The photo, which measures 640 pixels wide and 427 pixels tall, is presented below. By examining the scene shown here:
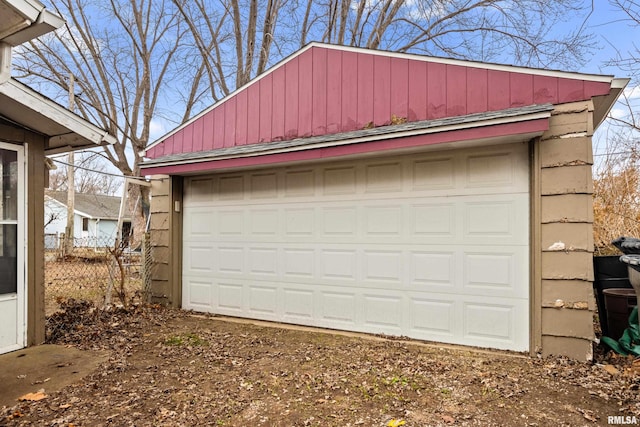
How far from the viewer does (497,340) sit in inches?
169

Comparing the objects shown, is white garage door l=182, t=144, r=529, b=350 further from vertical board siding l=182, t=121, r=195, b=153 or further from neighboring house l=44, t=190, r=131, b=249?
neighboring house l=44, t=190, r=131, b=249

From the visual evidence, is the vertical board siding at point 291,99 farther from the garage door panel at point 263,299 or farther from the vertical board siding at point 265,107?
the garage door panel at point 263,299

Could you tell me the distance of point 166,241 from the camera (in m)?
6.40

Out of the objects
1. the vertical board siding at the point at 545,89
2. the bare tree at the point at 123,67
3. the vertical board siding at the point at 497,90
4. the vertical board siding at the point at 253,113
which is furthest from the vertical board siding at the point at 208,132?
the bare tree at the point at 123,67

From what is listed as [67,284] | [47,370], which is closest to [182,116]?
[67,284]

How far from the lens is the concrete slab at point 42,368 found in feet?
10.8

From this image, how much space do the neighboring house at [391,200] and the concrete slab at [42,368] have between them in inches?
87.5

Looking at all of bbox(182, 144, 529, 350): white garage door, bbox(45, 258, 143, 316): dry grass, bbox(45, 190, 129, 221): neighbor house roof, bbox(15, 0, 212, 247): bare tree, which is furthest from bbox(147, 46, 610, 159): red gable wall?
bbox(45, 190, 129, 221): neighbor house roof

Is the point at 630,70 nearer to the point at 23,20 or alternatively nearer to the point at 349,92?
the point at 349,92

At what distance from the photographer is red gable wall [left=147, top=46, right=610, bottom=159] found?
4.30m

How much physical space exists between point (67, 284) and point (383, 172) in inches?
348

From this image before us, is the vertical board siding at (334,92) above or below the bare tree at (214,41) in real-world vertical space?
below

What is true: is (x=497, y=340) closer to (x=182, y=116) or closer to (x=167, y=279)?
(x=167, y=279)

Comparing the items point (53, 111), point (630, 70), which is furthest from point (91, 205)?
point (630, 70)
